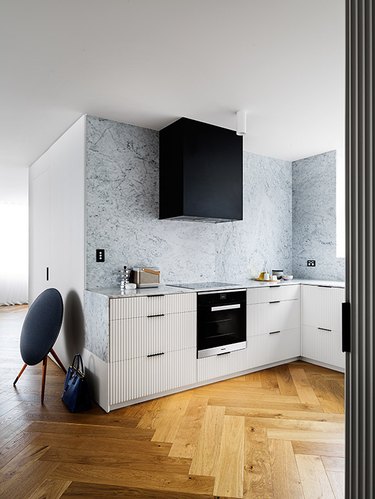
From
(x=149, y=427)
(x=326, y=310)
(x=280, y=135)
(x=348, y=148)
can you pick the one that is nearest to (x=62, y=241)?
(x=149, y=427)

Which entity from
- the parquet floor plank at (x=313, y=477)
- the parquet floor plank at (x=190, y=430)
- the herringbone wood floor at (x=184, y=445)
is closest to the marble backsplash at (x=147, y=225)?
the herringbone wood floor at (x=184, y=445)

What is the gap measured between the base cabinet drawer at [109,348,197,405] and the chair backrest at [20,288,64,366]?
2.46ft

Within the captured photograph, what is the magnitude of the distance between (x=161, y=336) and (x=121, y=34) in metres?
2.22

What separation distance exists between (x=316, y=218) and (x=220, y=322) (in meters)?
2.15

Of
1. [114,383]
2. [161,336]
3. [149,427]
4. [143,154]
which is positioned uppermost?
[143,154]

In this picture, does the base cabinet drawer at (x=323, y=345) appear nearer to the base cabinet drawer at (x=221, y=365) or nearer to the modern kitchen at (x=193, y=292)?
the modern kitchen at (x=193, y=292)

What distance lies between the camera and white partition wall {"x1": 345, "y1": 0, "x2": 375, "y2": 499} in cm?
97

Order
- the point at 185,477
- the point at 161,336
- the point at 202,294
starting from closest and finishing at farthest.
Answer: the point at 185,477 → the point at 161,336 → the point at 202,294

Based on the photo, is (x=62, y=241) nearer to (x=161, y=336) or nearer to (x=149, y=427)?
(x=161, y=336)

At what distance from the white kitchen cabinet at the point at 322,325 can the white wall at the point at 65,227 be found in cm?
247

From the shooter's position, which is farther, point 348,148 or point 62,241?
point 62,241

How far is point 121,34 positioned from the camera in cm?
212

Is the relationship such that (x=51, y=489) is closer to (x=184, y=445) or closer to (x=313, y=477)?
(x=184, y=445)

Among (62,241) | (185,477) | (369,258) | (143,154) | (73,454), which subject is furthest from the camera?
(62,241)
